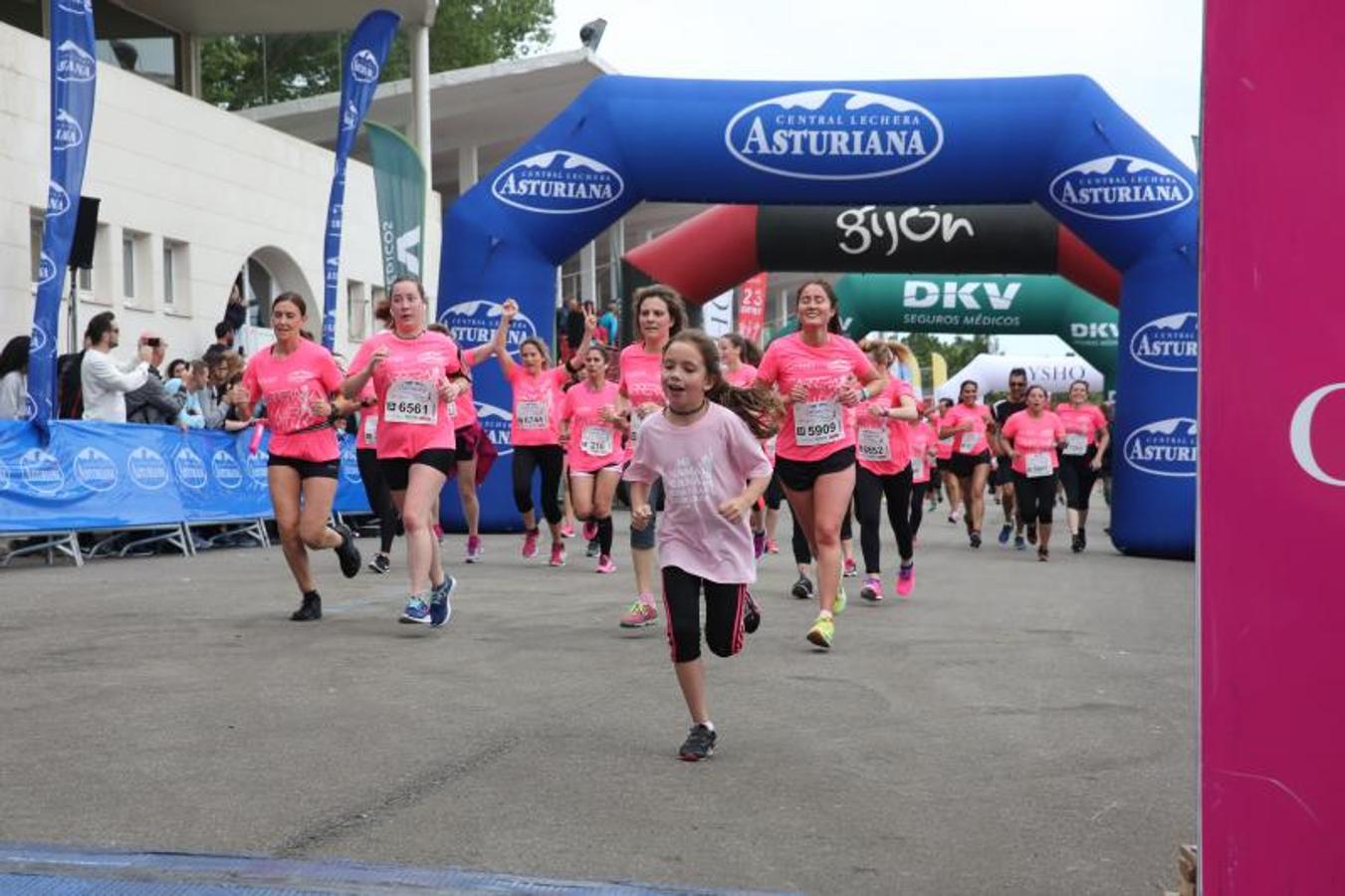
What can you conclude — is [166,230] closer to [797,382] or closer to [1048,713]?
[797,382]

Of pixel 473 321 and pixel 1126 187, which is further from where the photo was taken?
pixel 473 321

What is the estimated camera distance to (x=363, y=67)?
19.5 m

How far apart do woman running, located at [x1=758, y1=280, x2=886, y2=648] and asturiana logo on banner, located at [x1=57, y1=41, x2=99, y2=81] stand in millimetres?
6900

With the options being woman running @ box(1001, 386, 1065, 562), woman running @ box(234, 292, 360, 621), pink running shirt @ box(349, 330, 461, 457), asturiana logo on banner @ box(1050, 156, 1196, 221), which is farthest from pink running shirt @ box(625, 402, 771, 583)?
woman running @ box(1001, 386, 1065, 562)

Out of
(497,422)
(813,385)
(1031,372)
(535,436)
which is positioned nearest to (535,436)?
(535,436)

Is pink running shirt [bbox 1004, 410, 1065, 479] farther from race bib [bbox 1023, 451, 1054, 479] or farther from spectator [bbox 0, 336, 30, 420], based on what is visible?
spectator [bbox 0, 336, 30, 420]

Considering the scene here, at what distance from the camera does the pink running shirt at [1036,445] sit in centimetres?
1747

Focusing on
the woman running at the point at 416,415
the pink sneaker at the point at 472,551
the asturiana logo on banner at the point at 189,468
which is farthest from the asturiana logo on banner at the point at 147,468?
the woman running at the point at 416,415

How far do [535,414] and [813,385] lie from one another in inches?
206

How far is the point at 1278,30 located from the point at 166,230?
861 inches

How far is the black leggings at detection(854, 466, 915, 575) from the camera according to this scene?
1148 cm

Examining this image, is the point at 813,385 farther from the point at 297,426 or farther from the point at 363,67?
the point at 363,67

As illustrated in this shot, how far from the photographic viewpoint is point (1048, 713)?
673 centimetres

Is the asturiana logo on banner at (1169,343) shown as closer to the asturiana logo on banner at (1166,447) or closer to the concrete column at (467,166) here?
the asturiana logo on banner at (1166,447)
